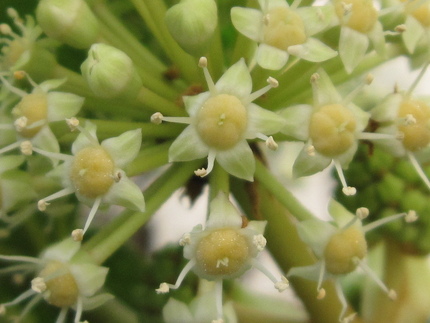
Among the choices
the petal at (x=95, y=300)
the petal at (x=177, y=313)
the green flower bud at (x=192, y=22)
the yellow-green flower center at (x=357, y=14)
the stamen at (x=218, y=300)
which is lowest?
the petal at (x=177, y=313)

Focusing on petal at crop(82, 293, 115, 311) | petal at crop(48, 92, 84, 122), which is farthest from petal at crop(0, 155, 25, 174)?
petal at crop(82, 293, 115, 311)

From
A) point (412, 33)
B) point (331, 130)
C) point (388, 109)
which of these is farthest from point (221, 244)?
point (412, 33)

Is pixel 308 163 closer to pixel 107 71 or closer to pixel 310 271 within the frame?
pixel 310 271

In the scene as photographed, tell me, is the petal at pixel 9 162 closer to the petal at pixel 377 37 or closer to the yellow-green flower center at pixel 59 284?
the yellow-green flower center at pixel 59 284

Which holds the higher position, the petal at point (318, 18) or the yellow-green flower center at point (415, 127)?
the petal at point (318, 18)

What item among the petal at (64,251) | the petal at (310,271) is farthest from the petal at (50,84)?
the petal at (310,271)

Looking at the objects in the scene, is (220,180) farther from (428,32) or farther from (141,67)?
(428,32)
